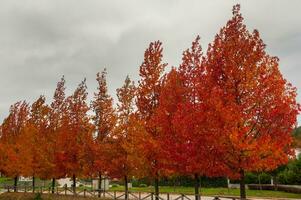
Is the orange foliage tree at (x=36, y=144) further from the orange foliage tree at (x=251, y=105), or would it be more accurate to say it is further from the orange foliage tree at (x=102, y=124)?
the orange foliage tree at (x=251, y=105)

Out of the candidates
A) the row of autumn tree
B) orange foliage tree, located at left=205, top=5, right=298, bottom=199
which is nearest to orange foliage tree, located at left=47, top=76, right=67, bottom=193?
the row of autumn tree

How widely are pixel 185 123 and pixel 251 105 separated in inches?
148

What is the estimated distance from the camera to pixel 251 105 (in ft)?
63.7

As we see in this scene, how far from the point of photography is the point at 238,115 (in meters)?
18.6

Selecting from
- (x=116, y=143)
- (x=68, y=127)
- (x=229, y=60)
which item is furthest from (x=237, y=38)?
(x=68, y=127)

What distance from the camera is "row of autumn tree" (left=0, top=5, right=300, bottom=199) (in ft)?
62.4

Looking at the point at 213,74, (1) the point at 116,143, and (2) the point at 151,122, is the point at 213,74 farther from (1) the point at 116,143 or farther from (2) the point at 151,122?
(1) the point at 116,143

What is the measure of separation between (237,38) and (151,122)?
925 cm

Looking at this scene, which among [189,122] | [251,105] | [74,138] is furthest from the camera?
[74,138]

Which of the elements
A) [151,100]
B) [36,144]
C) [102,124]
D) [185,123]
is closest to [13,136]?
[36,144]

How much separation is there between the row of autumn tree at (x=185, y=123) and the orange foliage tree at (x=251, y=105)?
5 centimetres

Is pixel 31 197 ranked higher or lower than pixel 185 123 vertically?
lower

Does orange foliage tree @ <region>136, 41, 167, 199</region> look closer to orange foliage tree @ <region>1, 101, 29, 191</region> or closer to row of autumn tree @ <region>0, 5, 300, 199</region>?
row of autumn tree @ <region>0, 5, 300, 199</region>

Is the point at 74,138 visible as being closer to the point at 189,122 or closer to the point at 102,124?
the point at 102,124
